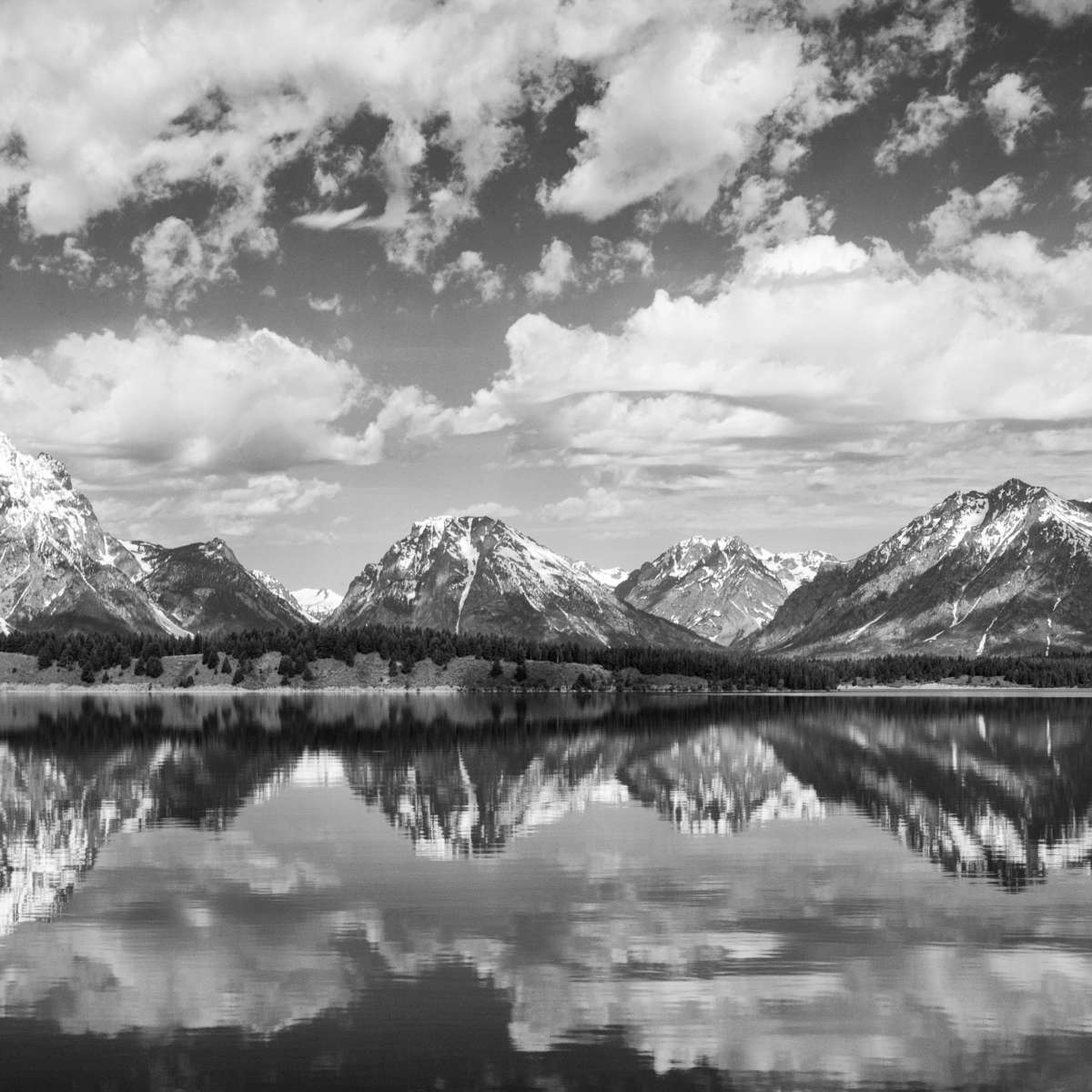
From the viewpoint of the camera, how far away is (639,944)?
48438 millimetres

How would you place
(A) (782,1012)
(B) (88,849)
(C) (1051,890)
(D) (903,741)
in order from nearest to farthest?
(A) (782,1012) → (C) (1051,890) → (B) (88,849) → (D) (903,741)

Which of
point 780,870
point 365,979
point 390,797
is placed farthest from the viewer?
point 390,797

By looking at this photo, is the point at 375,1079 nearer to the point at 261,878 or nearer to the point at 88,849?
the point at 261,878

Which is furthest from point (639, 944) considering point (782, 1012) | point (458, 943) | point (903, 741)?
point (903, 741)

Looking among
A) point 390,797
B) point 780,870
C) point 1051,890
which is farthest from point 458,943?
point 390,797

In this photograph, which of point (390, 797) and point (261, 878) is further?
point (390, 797)

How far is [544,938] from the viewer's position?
4972cm

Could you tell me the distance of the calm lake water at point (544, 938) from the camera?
35344 millimetres

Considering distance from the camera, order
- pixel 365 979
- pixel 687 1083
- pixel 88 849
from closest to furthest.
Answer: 1. pixel 687 1083
2. pixel 365 979
3. pixel 88 849

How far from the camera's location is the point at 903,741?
174 metres

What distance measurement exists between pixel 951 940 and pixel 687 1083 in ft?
65.9

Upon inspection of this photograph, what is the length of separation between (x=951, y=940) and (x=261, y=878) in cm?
3288

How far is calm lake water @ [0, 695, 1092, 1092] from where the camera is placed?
116 feet

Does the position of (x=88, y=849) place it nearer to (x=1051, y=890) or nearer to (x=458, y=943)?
(x=458, y=943)
